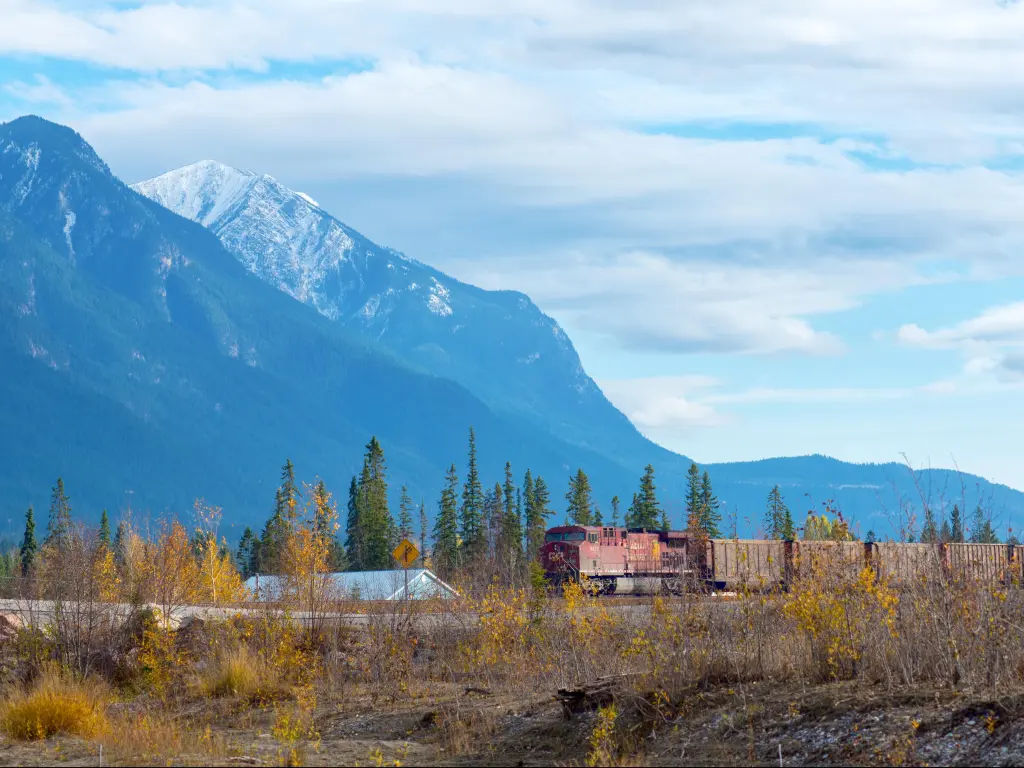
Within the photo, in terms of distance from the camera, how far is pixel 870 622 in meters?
16.7

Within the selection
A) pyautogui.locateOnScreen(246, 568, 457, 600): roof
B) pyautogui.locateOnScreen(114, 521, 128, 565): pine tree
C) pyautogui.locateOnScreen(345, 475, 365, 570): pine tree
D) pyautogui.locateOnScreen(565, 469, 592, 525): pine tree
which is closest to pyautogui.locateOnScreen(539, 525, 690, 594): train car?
pyautogui.locateOnScreen(246, 568, 457, 600): roof

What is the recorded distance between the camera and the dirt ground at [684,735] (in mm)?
13750

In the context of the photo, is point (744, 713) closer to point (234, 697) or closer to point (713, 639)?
point (713, 639)

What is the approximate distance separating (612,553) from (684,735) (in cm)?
5015

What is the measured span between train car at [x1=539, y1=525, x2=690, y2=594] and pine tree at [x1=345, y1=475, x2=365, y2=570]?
1815 inches

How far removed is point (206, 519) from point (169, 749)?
37.0 meters

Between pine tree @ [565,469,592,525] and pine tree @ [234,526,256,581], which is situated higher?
pine tree @ [565,469,592,525]

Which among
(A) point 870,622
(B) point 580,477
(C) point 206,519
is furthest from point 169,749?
(B) point 580,477

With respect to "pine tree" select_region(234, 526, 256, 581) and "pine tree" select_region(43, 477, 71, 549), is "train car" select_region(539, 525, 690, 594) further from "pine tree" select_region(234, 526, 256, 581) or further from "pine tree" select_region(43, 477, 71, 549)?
"pine tree" select_region(234, 526, 256, 581)

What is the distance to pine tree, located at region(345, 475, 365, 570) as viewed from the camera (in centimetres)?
11131

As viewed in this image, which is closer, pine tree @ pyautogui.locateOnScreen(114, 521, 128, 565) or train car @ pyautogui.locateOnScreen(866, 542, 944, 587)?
train car @ pyautogui.locateOnScreen(866, 542, 944, 587)

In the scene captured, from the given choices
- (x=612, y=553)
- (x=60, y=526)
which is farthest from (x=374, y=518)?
(x=60, y=526)

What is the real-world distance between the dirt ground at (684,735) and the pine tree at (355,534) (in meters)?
91.0

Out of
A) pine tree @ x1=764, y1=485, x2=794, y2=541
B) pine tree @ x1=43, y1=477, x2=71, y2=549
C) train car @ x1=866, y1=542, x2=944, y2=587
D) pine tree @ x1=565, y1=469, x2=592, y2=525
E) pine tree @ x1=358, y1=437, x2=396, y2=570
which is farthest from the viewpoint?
pine tree @ x1=565, y1=469, x2=592, y2=525
